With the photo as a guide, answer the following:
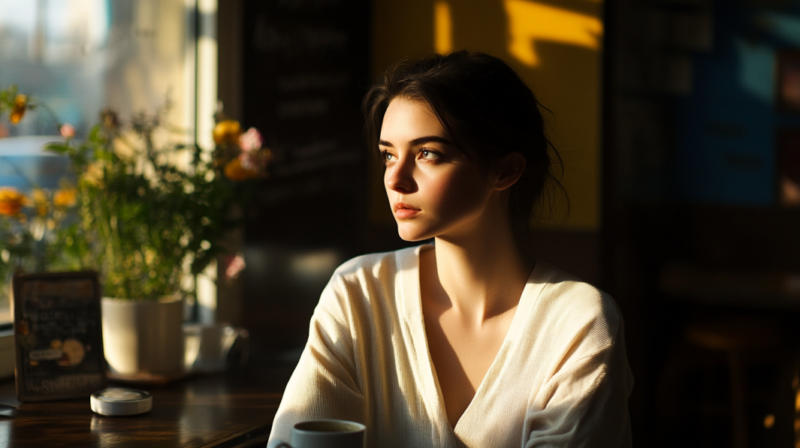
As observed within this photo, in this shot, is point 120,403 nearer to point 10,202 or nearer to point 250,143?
point 10,202

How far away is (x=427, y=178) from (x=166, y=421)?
0.69 metres

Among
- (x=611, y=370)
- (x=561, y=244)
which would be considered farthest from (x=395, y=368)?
(x=561, y=244)

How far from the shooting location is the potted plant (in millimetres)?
1642

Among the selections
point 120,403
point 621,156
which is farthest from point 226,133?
point 621,156

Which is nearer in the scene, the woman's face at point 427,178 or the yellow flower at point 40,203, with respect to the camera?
the woman's face at point 427,178

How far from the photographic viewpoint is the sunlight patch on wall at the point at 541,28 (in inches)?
109

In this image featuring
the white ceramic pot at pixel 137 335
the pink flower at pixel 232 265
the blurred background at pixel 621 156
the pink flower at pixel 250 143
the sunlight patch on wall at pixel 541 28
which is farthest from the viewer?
the sunlight patch on wall at pixel 541 28

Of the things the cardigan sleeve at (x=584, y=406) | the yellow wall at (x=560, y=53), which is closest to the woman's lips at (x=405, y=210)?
the cardigan sleeve at (x=584, y=406)

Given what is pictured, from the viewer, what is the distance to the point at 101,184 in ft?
5.52

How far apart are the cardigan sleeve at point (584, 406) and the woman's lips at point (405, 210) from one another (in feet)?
1.13

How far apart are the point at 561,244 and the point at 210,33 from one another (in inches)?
59.6

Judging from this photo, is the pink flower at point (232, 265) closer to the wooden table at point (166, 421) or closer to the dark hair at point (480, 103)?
the wooden table at point (166, 421)

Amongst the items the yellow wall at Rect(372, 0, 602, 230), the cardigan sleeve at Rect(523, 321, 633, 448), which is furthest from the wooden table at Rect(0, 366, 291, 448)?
the yellow wall at Rect(372, 0, 602, 230)

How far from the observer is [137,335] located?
1631mm
